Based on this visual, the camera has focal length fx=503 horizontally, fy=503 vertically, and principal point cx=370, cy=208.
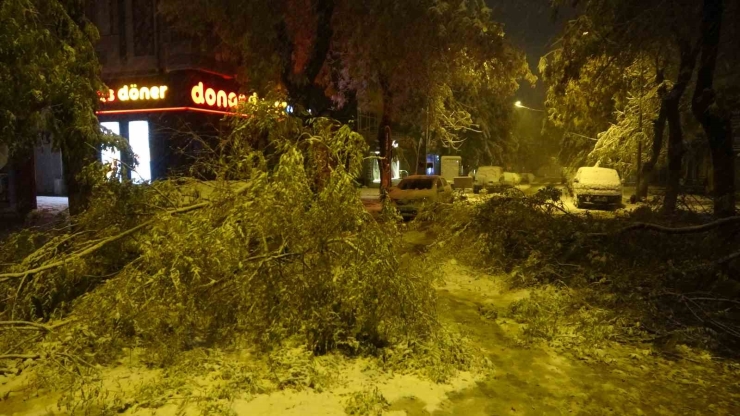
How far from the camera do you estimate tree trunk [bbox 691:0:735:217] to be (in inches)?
371

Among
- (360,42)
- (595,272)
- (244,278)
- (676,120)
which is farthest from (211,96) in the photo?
(676,120)

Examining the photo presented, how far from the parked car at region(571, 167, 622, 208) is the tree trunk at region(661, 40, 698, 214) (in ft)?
15.4

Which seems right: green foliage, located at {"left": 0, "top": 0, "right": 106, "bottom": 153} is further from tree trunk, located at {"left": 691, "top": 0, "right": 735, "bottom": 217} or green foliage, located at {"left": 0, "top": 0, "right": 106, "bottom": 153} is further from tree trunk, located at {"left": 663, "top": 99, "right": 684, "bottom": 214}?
tree trunk, located at {"left": 663, "top": 99, "right": 684, "bottom": 214}

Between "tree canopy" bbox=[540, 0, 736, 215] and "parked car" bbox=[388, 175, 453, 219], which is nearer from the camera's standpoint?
"tree canopy" bbox=[540, 0, 736, 215]

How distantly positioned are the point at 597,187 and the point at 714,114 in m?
10.5

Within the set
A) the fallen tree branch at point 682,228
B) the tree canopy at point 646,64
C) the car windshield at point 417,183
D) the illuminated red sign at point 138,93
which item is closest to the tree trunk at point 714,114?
the tree canopy at point 646,64

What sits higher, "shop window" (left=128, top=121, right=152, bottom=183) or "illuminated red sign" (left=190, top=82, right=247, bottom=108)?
"illuminated red sign" (left=190, top=82, right=247, bottom=108)

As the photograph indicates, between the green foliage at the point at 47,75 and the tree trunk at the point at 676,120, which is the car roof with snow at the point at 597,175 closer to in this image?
the tree trunk at the point at 676,120

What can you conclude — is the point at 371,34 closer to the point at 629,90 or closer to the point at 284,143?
the point at 284,143

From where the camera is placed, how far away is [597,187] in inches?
775

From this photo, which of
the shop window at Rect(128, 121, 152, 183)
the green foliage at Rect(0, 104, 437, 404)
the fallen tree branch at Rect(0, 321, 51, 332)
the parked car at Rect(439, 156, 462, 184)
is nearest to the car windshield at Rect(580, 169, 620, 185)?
the parked car at Rect(439, 156, 462, 184)

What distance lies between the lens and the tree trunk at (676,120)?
12.4 metres

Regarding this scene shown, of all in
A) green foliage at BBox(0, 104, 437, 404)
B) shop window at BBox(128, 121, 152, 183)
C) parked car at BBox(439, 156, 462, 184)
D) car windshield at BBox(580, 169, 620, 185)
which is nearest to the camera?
green foliage at BBox(0, 104, 437, 404)

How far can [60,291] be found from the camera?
563 centimetres
